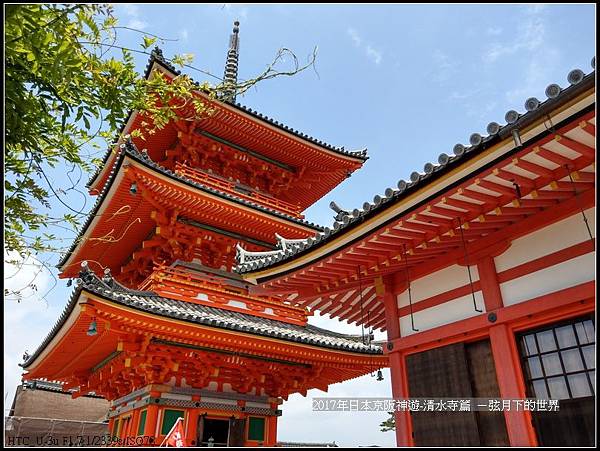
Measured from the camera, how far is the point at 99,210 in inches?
481

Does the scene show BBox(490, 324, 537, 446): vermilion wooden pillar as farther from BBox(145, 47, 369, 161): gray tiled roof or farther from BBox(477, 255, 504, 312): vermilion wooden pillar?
BBox(145, 47, 369, 161): gray tiled roof

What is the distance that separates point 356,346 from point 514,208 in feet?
23.8

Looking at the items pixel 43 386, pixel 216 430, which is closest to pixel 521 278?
pixel 216 430

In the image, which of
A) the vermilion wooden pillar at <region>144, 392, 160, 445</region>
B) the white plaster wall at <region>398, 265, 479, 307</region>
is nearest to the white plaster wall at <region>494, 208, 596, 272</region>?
the white plaster wall at <region>398, 265, 479, 307</region>

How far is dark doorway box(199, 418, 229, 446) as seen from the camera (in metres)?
9.84

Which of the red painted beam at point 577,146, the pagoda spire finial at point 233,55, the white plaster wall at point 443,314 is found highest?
the pagoda spire finial at point 233,55

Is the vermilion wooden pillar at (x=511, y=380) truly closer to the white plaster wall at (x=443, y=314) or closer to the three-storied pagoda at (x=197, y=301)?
the white plaster wall at (x=443, y=314)

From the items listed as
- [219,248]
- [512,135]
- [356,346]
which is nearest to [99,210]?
[219,248]

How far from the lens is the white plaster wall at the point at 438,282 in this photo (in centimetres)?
587

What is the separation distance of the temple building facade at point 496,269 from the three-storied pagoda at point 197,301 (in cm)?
208

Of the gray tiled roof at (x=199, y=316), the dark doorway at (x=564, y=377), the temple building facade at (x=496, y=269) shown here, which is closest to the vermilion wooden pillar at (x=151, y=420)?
the gray tiled roof at (x=199, y=316)

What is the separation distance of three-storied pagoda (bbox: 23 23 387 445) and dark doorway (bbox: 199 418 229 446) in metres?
0.03

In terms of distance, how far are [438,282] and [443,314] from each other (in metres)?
0.47

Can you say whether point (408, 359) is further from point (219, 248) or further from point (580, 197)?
point (219, 248)
